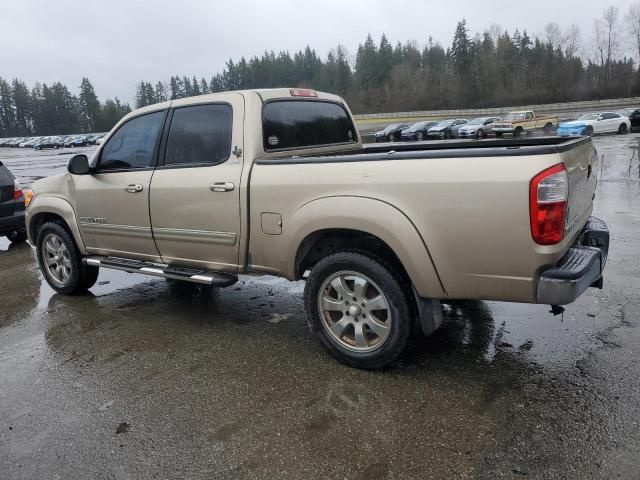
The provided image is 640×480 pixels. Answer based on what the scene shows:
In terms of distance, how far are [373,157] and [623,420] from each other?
209 cm

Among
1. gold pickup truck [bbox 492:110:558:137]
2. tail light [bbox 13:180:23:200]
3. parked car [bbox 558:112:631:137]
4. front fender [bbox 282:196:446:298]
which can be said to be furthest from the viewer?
gold pickup truck [bbox 492:110:558:137]

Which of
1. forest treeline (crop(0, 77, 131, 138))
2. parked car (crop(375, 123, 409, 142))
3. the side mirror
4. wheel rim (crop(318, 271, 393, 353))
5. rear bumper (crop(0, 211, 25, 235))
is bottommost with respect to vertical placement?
wheel rim (crop(318, 271, 393, 353))

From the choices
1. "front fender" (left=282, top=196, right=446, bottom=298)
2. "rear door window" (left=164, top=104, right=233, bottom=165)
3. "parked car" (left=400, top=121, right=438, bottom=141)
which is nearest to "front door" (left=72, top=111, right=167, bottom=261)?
"rear door window" (left=164, top=104, right=233, bottom=165)

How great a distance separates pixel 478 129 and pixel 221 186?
3455 centimetres

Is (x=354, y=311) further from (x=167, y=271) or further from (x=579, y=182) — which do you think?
(x=167, y=271)

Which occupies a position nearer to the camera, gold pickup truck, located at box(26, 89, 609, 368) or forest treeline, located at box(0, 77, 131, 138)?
gold pickup truck, located at box(26, 89, 609, 368)

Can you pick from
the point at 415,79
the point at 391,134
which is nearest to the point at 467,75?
the point at 415,79

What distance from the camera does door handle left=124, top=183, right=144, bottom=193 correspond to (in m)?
4.66

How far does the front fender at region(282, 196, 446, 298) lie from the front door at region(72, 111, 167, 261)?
6.12ft

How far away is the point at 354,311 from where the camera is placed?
3.60m

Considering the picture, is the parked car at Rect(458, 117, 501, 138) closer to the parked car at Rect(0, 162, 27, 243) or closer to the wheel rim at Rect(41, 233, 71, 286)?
the parked car at Rect(0, 162, 27, 243)

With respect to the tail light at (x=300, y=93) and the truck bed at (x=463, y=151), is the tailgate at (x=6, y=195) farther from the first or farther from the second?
the truck bed at (x=463, y=151)

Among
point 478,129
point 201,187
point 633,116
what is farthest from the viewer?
point 478,129

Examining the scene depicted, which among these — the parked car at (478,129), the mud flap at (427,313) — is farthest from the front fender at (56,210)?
the parked car at (478,129)
